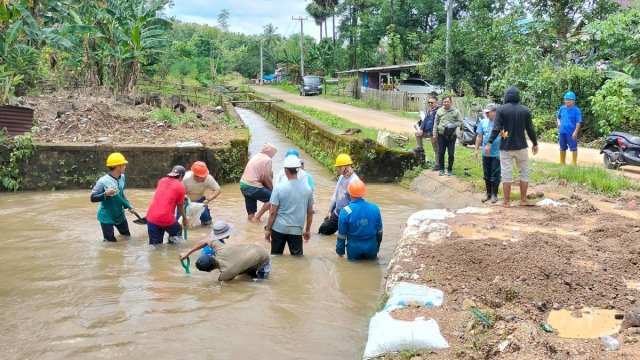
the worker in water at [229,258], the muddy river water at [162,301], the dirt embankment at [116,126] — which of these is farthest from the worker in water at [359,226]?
the dirt embankment at [116,126]

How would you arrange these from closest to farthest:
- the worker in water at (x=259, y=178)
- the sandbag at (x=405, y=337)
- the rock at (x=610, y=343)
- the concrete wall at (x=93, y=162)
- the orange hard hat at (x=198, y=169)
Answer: the rock at (x=610, y=343) < the sandbag at (x=405, y=337) < the orange hard hat at (x=198, y=169) < the worker in water at (x=259, y=178) < the concrete wall at (x=93, y=162)

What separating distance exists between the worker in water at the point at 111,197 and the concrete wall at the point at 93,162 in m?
4.30

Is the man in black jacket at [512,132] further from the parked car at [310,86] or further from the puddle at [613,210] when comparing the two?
the parked car at [310,86]

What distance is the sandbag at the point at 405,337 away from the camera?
3.81m

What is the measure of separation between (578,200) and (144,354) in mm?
6447

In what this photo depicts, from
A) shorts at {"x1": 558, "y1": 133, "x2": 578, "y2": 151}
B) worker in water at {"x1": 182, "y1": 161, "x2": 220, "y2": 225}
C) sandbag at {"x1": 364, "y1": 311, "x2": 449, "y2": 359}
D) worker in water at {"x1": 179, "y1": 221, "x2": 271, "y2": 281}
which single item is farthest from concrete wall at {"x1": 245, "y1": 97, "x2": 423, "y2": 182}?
sandbag at {"x1": 364, "y1": 311, "x2": 449, "y2": 359}

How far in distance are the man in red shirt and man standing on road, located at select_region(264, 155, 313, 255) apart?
133 centimetres

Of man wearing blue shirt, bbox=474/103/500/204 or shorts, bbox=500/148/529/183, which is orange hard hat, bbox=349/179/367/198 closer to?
shorts, bbox=500/148/529/183

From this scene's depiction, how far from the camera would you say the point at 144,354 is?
4.47m

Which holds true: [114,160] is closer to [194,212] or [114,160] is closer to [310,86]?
[194,212]

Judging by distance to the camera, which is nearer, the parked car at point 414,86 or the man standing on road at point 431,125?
the man standing on road at point 431,125

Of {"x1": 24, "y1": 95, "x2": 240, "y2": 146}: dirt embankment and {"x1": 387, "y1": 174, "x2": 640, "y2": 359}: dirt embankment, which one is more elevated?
{"x1": 24, "y1": 95, "x2": 240, "y2": 146}: dirt embankment

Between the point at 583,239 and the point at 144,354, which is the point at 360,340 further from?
the point at 583,239

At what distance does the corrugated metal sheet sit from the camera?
1173cm
